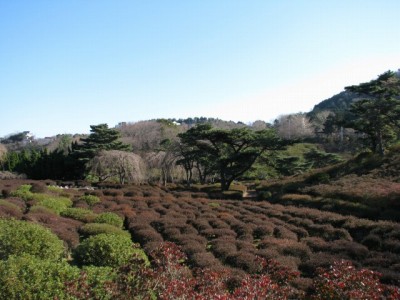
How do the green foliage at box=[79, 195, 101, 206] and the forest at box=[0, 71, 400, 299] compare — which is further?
the green foliage at box=[79, 195, 101, 206]

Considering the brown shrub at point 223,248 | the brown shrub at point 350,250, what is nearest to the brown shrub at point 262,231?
the brown shrub at point 223,248

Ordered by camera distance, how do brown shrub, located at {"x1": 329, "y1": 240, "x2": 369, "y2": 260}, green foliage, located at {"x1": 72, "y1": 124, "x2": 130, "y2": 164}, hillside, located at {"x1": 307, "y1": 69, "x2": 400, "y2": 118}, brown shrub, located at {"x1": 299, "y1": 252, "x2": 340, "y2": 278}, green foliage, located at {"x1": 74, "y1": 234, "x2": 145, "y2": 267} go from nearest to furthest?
green foliage, located at {"x1": 74, "y1": 234, "x2": 145, "y2": 267}
brown shrub, located at {"x1": 299, "y1": 252, "x2": 340, "y2": 278}
brown shrub, located at {"x1": 329, "y1": 240, "x2": 369, "y2": 260}
green foliage, located at {"x1": 72, "y1": 124, "x2": 130, "y2": 164}
hillside, located at {"x1": 307, "y1": 69, "x2": 400, "y2": 118}

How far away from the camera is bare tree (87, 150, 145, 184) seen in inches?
1329

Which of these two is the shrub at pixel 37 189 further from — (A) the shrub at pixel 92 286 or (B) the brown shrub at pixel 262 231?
(A) the shrub at pixel 92 286

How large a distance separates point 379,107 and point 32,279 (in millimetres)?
26855

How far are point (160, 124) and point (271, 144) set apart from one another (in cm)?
4711

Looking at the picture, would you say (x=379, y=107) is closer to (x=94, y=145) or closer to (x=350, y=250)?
(x=350, y=250)

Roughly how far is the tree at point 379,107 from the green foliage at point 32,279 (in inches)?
1019

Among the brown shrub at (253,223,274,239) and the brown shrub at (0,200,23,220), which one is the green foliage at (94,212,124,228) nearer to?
the brown shrub at (0,200,23,220)

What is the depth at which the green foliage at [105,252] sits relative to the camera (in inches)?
366

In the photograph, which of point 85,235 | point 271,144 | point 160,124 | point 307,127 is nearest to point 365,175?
point 271,144

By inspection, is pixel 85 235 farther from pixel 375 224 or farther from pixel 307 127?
pixel 307 127

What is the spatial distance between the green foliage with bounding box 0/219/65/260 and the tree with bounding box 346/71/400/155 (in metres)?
24.6

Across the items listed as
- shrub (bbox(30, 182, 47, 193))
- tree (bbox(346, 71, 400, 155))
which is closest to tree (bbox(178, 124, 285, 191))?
tree (bbox(346, 71, 400, 155))
